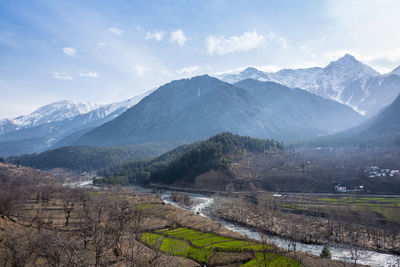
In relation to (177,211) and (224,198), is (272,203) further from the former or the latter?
(177,211)

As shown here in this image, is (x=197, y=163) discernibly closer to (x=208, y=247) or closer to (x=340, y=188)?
(x=340, y=188)

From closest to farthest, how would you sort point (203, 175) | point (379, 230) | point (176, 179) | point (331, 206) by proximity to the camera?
point (379, 230), point (331, 206), point (203, 175), point (176, 179)

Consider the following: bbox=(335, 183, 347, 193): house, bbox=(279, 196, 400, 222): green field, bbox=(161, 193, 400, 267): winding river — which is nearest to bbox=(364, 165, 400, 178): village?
bbox=(335, 183, 347, 193): house

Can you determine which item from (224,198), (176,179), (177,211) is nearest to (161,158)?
(176,179)

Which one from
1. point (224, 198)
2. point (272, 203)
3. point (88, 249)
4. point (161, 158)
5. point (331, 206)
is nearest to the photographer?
point (88, 249)

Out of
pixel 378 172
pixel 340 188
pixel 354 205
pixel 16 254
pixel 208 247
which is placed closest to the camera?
pixel 16 254

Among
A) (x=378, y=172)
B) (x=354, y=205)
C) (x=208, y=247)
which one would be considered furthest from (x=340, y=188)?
(x=208, y=247)
